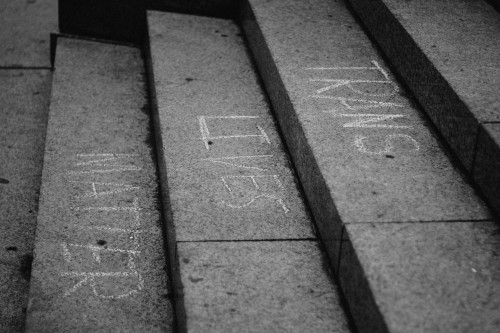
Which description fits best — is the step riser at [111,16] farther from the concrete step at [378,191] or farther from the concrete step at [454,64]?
the concrete step at [454,64]

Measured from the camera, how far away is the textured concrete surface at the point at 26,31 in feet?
A: 18.6

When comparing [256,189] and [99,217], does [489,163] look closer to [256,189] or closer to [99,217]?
[256,189]

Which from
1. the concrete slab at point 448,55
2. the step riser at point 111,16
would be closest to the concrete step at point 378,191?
the concrete slab at point 448,55

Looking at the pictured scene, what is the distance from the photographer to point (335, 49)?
426 cm

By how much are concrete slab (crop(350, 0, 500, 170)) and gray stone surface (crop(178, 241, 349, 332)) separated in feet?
2.88

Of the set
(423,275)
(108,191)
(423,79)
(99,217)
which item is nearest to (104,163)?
(108,191)

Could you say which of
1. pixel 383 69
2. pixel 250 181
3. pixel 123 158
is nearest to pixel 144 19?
pixel 123 158

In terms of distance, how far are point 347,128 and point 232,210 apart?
725mm

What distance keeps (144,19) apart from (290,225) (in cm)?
288

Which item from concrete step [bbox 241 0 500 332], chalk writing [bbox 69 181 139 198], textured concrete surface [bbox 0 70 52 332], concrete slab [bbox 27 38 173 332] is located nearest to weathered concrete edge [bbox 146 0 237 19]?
concrete slab [bbox 27 38 173 332]

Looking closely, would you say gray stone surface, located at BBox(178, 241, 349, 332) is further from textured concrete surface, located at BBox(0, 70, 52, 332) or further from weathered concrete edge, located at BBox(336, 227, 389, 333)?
textured concrete surface, located at BBox(0, 70, 52, 332)

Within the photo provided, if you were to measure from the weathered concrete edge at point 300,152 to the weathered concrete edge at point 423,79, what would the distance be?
663mm

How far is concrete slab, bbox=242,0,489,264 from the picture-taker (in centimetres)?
294

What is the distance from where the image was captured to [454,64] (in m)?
3.56
